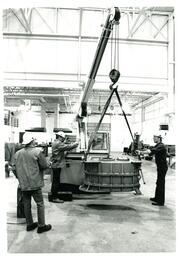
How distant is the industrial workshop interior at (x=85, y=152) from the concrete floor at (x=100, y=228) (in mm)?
17

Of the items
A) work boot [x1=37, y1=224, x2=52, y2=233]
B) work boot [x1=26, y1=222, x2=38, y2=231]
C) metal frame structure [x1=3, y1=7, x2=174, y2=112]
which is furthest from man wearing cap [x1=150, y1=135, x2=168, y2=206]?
metal frame structure [x1=3, y1=7, x2=174, y2=112]

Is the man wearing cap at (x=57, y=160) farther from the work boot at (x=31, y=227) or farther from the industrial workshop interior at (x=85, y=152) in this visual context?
the work boot at (x=31, y=227)

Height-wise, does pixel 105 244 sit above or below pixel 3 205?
below

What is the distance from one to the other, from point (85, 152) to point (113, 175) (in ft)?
5.08

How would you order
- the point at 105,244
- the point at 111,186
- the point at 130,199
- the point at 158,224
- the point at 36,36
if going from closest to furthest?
the point at 105,244 → the point at 158,224 → the point at 111,186 → the point at 130,199 → the point at 36,36

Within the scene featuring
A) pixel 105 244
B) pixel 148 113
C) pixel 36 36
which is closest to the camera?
pixel 105 244

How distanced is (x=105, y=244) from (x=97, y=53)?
11.4 feet

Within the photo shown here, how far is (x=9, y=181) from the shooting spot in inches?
354

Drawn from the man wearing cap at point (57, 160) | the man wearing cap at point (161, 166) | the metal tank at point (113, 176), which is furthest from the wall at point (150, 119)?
the metal tank at point (113, 176)

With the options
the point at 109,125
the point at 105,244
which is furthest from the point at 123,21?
the point at 109,125

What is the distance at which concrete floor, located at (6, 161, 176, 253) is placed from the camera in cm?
371

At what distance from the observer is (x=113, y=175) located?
5117mm

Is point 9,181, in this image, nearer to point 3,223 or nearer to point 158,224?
point 158,224

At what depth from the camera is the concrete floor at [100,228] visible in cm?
371
